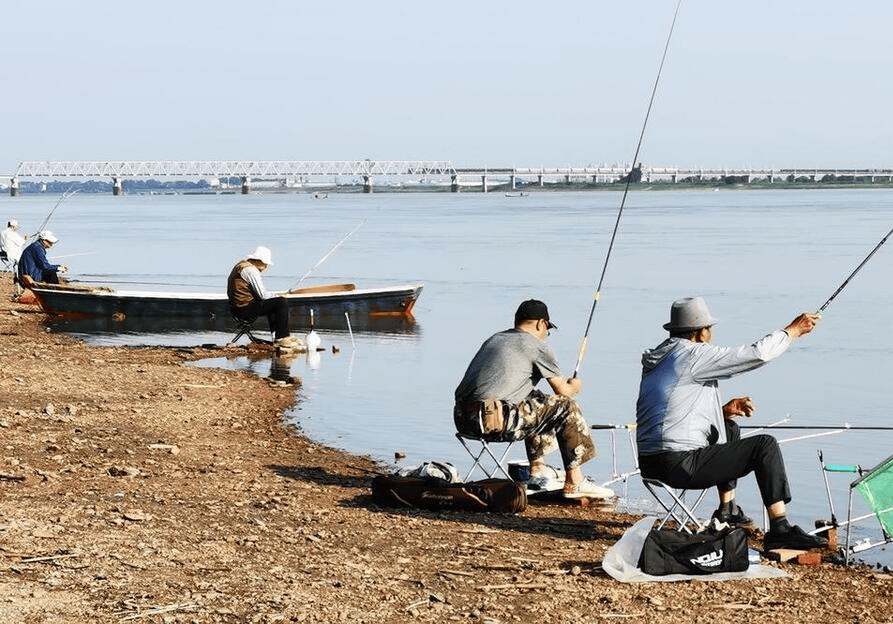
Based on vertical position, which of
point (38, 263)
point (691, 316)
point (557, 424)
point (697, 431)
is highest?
point (691, 316)

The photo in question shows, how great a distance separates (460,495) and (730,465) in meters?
1.82

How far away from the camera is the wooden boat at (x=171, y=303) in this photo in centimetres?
2203

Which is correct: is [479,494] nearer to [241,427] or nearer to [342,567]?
[342,567]

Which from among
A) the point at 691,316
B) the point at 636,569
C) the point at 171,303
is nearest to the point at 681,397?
the point at 691,316

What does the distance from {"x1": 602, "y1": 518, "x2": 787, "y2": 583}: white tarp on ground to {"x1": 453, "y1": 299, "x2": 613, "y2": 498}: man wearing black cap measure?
173 centimetres

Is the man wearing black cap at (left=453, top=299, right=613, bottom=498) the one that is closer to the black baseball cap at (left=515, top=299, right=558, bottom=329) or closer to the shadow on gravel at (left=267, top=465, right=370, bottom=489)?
the black baseball cap at (left=515, top=299, right=558, bottom=329)

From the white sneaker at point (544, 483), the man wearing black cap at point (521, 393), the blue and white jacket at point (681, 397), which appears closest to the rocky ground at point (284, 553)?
the white sneaker at point (544, 483)

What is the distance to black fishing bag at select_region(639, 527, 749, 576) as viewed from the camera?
663 centimetres

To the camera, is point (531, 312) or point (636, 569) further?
point (531, 312)

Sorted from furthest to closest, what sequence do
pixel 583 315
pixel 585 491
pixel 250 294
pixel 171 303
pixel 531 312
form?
pixel 583 315, pixel 171 303, pixel 250 294, pixel 585 491, pixel 531 312

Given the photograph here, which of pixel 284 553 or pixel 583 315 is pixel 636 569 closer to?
pixel 284 553

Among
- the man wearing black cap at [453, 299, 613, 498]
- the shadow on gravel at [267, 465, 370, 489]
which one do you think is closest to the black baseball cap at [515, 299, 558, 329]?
the man wearing black cap at [453, 299, 613, 498]

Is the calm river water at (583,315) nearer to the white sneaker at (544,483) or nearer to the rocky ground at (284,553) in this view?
the white sneaker at (544,483)

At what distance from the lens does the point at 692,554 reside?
6645 millimetres
